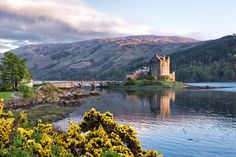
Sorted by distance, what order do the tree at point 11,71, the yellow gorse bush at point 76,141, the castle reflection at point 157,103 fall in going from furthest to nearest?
the tree at point 11,71
the castle reflection at point 157,103
the yellow gorse bush at point 76,141

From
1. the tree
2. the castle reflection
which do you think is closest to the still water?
the castle reflection

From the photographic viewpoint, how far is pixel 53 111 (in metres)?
99.2

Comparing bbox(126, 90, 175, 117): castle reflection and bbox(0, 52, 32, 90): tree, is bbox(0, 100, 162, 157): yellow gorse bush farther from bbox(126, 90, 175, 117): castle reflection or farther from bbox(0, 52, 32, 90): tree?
bbox(0, 52, 32, 90): tree

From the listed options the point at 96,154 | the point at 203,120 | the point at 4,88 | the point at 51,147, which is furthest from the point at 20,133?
the point at 4,88

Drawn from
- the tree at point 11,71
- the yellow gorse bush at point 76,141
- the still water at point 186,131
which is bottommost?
the still water at point 186,131

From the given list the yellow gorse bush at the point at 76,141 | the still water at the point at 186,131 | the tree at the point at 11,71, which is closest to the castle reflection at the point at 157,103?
the still water at the point at 186,131

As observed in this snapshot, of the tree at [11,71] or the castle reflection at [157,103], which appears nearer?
the castle reflection at [157,103]

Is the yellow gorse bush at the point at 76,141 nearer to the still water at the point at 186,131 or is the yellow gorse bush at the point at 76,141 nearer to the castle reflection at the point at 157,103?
the still water at the point at 186,131

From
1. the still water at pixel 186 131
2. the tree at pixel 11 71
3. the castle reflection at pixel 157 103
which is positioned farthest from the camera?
the tree at pixel 11 71

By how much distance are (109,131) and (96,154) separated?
4268mm

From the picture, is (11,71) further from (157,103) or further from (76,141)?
(76,141)

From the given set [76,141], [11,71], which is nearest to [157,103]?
[11,71]

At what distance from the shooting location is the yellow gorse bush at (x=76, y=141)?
84.2ft

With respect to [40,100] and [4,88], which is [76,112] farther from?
[4,88]
